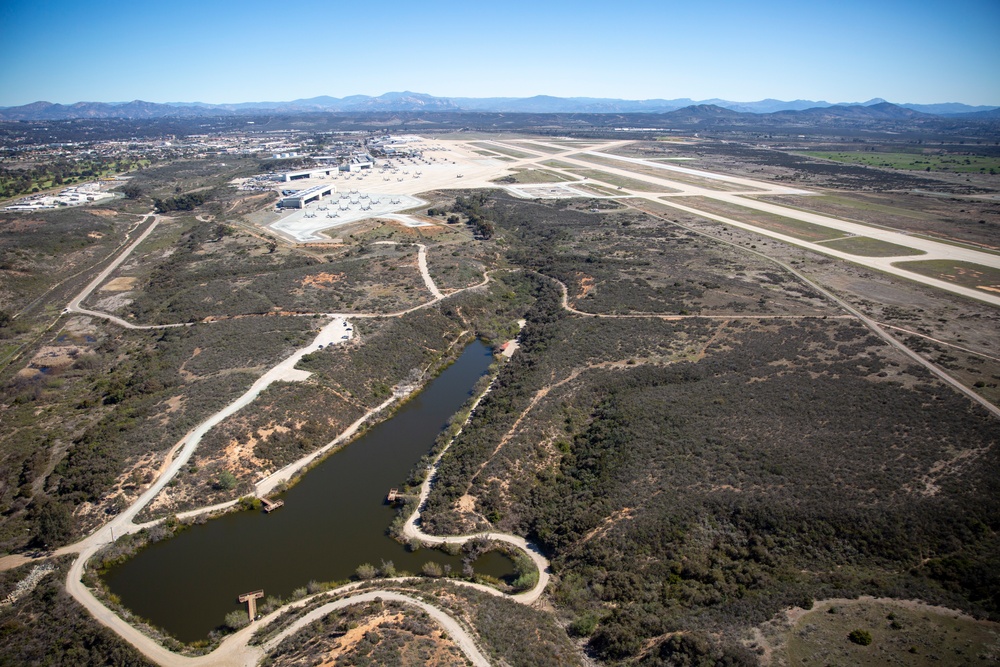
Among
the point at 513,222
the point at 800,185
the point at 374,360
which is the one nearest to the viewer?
the point at 374,360

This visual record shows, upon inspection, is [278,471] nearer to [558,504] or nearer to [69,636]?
[69,636]

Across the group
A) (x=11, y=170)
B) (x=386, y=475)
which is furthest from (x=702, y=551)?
(x=11, y=170)

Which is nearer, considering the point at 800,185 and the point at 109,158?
the point at 800,185

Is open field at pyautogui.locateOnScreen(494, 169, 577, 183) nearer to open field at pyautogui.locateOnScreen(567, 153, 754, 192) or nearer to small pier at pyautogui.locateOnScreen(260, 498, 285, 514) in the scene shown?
open field at pyautogui.locateOnScreen(567, 153, 754, 192)

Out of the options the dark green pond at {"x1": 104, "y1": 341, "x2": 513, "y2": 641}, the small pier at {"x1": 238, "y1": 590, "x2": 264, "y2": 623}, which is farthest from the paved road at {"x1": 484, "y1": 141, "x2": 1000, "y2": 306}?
the small pier at {"x1": 238, "y1": 590, "x2": 264, "y2": 623}

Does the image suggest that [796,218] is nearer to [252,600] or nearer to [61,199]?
[252,600]

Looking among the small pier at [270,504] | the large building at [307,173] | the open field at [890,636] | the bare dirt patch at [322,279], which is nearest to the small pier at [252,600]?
the small pier at [270,504]

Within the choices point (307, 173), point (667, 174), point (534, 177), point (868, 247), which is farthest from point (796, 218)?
Answer: point (307, 173)
